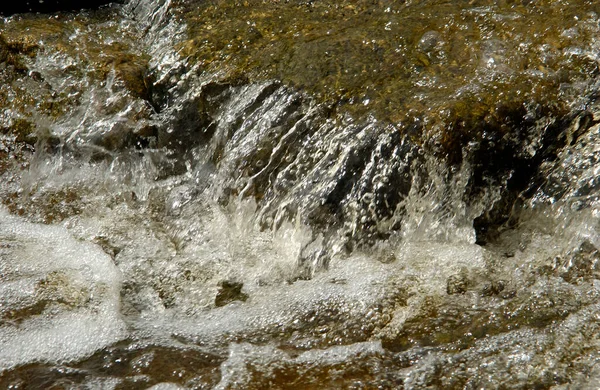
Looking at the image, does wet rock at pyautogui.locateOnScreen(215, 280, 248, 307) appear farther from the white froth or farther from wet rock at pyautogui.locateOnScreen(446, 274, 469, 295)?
wet rock at pyautogui.locateOnScreen(446, 274, 469, 295)

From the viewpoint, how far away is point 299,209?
3.73 metres

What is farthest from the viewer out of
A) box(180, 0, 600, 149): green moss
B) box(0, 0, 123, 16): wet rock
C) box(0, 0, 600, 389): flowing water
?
box(0, 0, 123, 16): wet rock

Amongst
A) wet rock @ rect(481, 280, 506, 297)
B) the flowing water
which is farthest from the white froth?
wet rock @ rect(481, 280, 506, 297)

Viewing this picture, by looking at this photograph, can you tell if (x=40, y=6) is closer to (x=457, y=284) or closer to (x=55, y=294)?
(x=55, y=294)

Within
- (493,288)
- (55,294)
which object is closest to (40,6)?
(55,294)

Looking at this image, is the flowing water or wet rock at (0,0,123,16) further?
wet rock at (0,0,123,16)

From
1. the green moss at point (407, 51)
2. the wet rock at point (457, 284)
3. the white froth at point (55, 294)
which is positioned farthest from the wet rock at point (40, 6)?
the wet rock at point (457, 284)

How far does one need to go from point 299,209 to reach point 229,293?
0.63m

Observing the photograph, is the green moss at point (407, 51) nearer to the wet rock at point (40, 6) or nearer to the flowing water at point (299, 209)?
the flowing water at point (299, 209)

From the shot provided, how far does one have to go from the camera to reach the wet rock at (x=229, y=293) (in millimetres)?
3389

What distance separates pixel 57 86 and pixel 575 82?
338 cm

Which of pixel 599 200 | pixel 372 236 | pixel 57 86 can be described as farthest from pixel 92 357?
pixel 599 200

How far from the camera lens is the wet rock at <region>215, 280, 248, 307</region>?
3389 millimetres

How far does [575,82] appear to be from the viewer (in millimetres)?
3811
